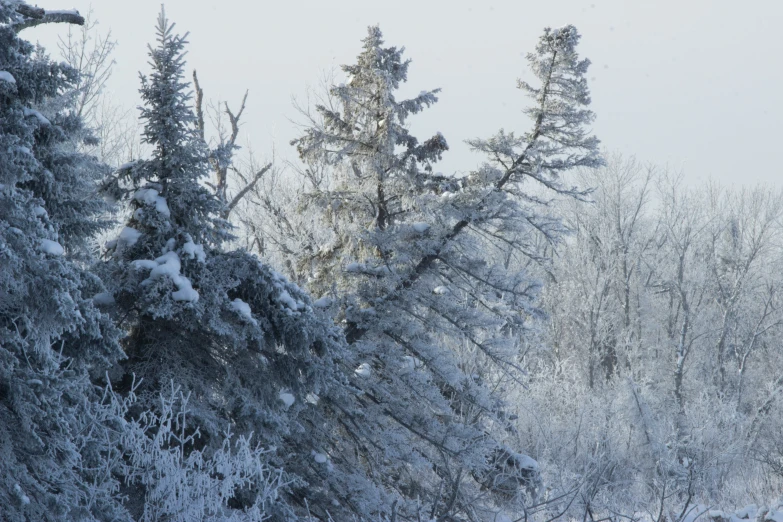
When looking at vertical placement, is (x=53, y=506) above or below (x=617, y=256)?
below

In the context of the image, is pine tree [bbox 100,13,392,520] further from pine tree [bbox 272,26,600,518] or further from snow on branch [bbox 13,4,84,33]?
pine tree [bbox 272,26,600,518]

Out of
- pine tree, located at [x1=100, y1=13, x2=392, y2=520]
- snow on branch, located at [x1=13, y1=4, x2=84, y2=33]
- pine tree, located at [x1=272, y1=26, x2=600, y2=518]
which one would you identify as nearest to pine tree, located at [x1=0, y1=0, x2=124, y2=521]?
snow on branch, located at [x1=13, y1=4, x2=84, y2=33]

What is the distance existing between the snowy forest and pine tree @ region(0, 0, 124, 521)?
25 mm

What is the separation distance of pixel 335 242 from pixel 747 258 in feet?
94.8

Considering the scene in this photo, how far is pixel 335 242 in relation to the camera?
485 inches

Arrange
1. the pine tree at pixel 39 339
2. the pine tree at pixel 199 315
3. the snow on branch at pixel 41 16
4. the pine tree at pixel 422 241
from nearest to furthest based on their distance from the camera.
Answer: the pine tree at pixel 39 339 < the snow on branch at pixel 41 16 < the pine tree at pixel 199 315 < the pine tree at pixel 422 241

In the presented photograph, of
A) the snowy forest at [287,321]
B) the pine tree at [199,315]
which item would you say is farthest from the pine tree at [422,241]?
the pine tree at [199,315]

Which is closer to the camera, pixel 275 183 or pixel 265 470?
pixel 265 470

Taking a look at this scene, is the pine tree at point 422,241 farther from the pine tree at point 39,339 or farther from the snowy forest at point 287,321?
the pine tree at point 39,339

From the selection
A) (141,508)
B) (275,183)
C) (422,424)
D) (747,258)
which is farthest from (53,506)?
(747,258)

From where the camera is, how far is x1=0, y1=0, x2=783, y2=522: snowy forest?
243 inches

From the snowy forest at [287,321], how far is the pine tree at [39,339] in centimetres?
2

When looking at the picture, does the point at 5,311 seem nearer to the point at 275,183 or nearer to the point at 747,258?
the point at 275,183

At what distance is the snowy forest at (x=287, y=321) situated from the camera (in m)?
6.18
